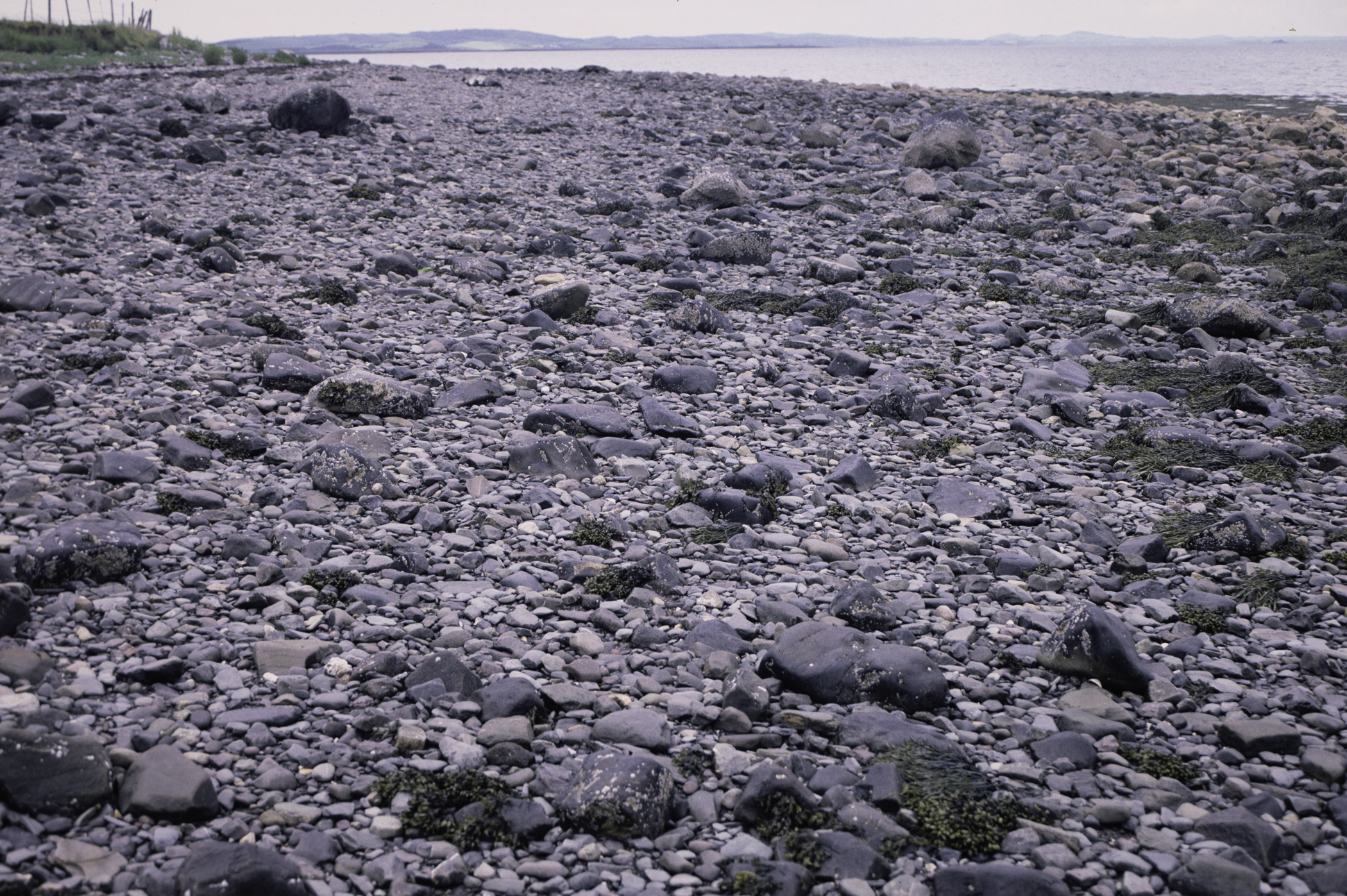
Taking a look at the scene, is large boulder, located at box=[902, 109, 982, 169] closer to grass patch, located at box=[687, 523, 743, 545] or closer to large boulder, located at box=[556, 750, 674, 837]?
grass patch, located at box=[687, 523, 743, 545]

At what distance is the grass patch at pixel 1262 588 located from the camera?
19.5ft

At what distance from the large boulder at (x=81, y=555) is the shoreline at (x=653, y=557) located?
3cm

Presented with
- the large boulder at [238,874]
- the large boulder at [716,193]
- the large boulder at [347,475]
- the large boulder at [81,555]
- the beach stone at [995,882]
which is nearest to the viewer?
the large boulder at [238,874]

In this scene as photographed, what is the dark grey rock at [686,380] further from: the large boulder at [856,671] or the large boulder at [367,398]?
the large boulder at [856,671]

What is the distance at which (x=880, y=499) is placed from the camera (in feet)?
24.7

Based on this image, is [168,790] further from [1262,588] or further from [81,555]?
[1262,588]

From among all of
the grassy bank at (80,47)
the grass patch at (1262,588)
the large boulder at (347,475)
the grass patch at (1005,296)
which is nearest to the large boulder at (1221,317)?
the grass patch at (1005,296)

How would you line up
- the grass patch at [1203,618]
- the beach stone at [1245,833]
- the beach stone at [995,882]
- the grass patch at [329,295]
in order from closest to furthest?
the beach stone at [995,882] → the beach stone at [1245,833] → the grass patch at [1203,618] → the grass patch at [329,295]

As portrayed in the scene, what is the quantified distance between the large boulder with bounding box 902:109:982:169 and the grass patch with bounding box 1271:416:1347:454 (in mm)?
15390

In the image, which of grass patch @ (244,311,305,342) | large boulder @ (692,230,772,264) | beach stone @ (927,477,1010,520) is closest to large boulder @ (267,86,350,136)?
large boulder @ (692,230,772,264)

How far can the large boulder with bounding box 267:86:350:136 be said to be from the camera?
2214cm

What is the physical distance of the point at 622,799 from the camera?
397 centimetres

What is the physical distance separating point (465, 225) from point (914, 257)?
786 centimetres

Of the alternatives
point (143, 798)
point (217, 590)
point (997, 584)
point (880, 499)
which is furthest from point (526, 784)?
point (880, 499)
